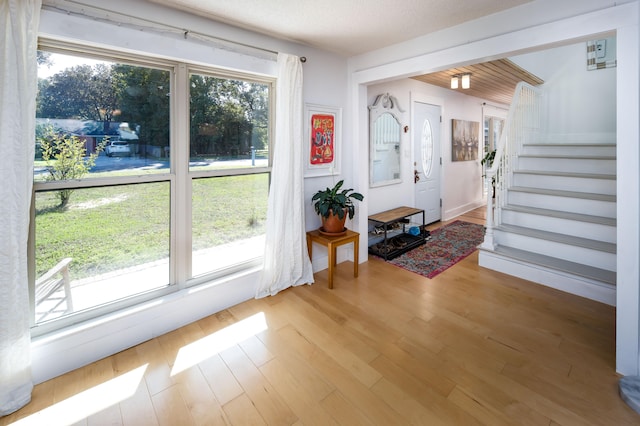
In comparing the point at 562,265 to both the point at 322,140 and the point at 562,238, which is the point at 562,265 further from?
the point at 322,140

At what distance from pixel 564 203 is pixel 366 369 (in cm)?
311

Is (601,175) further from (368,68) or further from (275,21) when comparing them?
(275,21)

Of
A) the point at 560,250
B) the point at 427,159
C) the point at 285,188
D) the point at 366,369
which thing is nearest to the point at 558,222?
the point at 560,250

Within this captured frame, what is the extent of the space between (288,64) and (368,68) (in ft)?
3.09

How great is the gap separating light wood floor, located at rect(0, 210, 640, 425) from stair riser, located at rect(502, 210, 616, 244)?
0.78 metres

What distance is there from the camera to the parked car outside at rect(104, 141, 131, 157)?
2047 millimetres

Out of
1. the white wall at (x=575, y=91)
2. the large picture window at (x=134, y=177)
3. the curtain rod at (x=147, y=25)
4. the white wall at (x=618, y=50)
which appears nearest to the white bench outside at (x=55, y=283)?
the large picture window at (x=134, y=177)

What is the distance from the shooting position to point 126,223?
2.19 metres

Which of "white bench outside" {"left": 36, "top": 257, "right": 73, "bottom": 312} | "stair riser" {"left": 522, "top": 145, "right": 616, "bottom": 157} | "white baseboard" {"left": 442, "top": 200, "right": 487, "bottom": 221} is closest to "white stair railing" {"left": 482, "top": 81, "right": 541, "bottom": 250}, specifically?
"stair riser" {"left": 522, "top": 145, "right": 616, "bottom": 157}

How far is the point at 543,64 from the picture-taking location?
4.93m

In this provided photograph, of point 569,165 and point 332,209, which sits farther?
point 569,165

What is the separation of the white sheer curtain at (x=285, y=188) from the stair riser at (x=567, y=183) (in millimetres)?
2972

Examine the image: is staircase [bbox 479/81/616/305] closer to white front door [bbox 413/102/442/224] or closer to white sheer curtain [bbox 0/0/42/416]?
white front door [bbox 413/102/442/224]

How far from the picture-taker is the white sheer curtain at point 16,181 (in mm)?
1553
